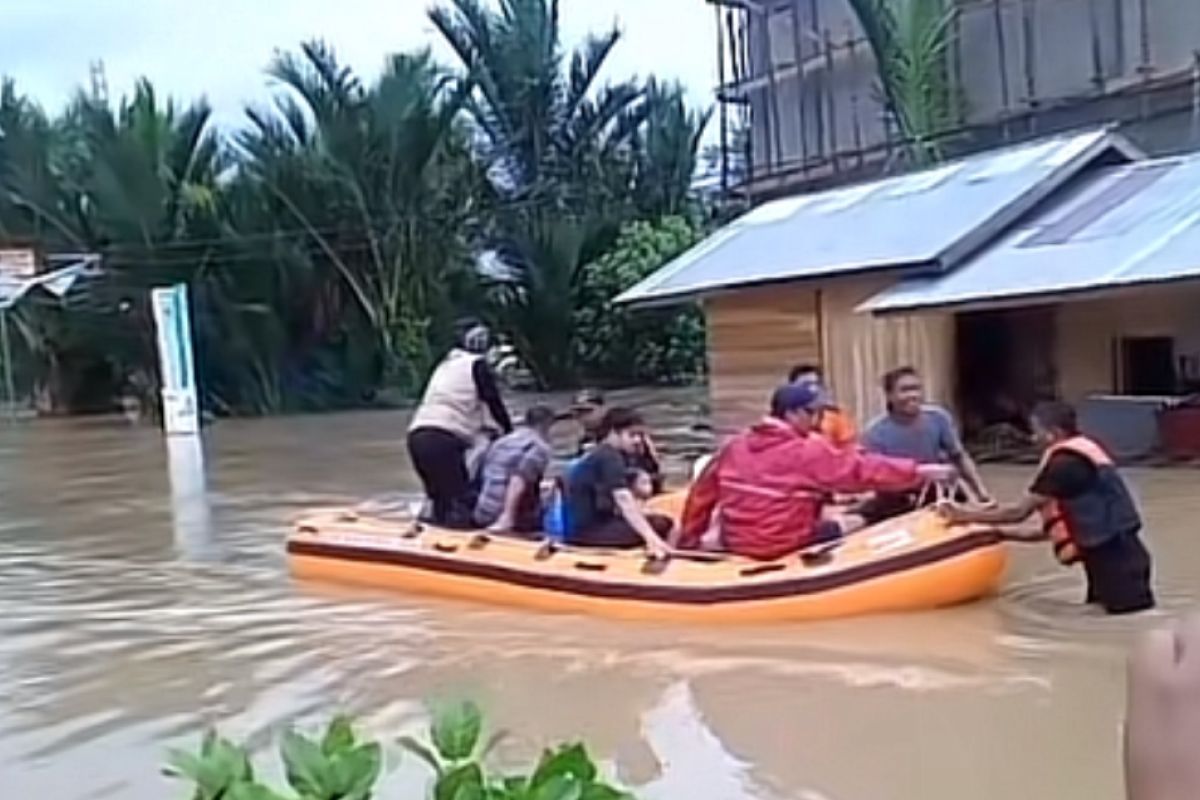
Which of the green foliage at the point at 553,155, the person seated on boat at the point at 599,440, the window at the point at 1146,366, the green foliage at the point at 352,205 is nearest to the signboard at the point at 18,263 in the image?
→ the green foliage at the point at 352,205

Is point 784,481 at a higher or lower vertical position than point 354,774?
lower

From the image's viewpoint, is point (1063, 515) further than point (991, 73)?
No

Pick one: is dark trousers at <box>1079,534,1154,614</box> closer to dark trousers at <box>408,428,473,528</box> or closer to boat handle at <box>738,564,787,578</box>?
boat handle at <box>738,564,787,578</box>

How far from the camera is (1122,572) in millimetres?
7859

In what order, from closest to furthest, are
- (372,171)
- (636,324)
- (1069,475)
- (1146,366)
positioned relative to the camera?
(1069,475) < (1146,366) < (372,171) < (636,324)

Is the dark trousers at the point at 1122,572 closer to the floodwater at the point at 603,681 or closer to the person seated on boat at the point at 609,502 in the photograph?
the floodwater at the point at 603,681

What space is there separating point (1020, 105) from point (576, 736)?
16.1 metres

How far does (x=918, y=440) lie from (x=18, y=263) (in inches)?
977

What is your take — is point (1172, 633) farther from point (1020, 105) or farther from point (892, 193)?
point (1020, 105)

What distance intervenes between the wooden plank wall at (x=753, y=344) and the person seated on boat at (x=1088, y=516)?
9.21 meters

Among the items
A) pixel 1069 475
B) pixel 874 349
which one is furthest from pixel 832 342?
pixel 1069 475

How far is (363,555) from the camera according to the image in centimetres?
995

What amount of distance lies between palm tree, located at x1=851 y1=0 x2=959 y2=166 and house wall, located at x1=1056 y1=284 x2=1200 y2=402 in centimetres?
424

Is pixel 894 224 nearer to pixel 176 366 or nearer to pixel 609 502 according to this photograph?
pixel 609 502
